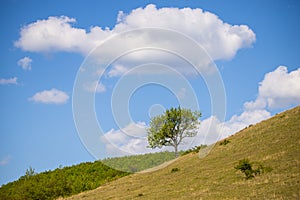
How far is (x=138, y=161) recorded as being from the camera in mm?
101250

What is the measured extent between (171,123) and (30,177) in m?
45.6

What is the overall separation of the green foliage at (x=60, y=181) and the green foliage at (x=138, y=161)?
3.06 m

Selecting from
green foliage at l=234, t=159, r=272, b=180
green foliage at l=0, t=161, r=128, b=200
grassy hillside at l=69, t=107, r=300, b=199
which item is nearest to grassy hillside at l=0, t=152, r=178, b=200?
green foliage at l=0, t=161, r=128, b=200

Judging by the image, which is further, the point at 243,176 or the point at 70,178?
the point at 70,178

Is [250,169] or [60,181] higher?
[60,181]

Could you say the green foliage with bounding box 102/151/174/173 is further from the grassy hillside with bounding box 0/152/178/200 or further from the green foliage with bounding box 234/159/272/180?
the green foliage with bounding box 234/159/272/180

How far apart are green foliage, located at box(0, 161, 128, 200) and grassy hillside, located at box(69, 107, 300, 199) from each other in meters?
28.7

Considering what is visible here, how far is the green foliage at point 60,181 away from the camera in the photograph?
2798 inches

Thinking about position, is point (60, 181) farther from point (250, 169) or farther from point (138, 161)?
point (250, 169)

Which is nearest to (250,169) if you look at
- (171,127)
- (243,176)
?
(243,176)

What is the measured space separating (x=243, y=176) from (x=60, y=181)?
199 ft

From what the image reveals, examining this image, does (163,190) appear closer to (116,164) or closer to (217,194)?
(217,194)

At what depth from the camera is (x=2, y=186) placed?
331 ft

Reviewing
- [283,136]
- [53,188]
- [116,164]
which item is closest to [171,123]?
[116,164]
